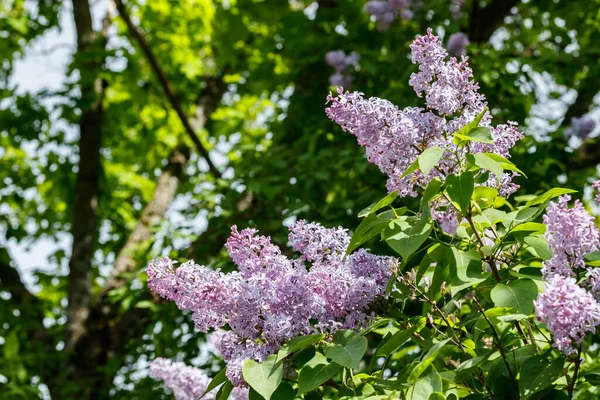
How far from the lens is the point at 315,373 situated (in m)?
1.76

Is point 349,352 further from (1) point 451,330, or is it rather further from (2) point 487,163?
(2) point 487,163

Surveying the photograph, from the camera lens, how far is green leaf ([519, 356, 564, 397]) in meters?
1.67

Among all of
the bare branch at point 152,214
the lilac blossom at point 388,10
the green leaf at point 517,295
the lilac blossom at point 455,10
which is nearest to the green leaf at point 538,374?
the green leaf at point 517,295

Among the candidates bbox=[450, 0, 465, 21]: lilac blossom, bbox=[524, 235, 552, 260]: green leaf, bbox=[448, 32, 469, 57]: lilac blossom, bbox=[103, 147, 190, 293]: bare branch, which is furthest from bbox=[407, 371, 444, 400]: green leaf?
bbox=[103, 147, 190, 293]: bare branch

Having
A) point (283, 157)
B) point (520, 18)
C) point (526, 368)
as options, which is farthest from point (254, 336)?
point (520, 18)

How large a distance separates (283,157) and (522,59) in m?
1.59

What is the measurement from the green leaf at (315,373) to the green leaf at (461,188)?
453mm

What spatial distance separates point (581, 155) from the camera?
18.4 feet

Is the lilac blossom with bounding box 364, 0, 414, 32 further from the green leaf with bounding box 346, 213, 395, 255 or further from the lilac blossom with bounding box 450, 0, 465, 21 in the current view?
the green leaf with bounding box 346, 213, 395, 255

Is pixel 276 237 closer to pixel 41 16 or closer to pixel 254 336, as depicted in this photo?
pixel 254 336

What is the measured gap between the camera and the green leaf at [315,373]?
1720mm

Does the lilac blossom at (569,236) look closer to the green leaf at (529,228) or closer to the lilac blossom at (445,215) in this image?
the green leaf at (529,228)

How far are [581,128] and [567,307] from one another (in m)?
3.66

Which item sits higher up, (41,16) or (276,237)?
(41,16)
